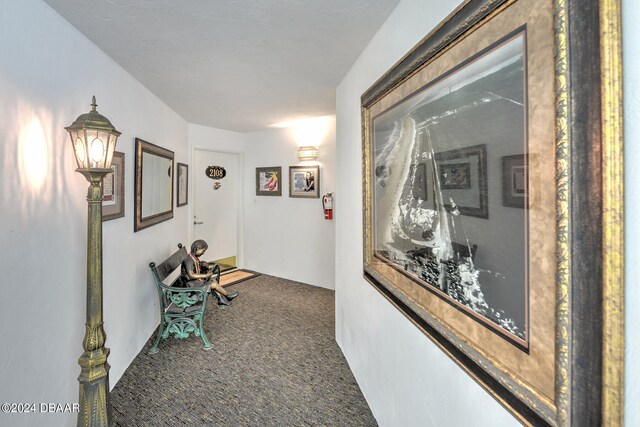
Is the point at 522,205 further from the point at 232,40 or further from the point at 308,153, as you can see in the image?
the point at 308,153

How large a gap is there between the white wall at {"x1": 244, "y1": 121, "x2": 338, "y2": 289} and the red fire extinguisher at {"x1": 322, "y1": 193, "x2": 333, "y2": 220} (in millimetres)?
145

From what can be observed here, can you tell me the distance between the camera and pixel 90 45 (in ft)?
6.14

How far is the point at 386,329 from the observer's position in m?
1.64

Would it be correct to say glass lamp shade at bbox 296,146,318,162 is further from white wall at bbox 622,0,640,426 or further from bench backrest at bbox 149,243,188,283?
white wall at bbox 622,0,640,426

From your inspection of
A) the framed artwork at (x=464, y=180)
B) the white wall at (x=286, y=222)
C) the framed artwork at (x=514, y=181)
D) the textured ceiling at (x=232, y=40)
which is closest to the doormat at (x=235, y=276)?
the white wall at (x=286, y=222)

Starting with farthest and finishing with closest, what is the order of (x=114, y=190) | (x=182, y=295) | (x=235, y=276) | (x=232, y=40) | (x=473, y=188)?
1. (x=235, y=276)
2. (x=182, y=295)
3. (x=114, y=190)
4. (x=232, y=40)
5. (x=473, y=188)

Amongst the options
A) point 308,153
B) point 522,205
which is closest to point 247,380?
point 522,205

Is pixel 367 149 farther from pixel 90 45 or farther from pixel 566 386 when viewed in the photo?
pixel 90 45

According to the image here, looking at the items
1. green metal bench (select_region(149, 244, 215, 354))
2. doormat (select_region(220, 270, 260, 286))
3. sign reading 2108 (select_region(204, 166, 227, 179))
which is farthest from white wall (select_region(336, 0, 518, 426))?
sign reading 2108 (select_region(204, 166, 227, 179))

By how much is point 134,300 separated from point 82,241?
0.98 meters

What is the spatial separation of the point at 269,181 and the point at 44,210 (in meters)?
3.48

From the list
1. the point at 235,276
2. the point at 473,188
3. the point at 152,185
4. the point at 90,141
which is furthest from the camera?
the point at 235,276

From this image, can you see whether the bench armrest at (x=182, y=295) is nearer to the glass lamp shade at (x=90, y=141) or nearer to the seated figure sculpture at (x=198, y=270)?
the seated figure sculpture at (x=198, y=270)

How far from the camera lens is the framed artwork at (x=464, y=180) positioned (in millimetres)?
867
